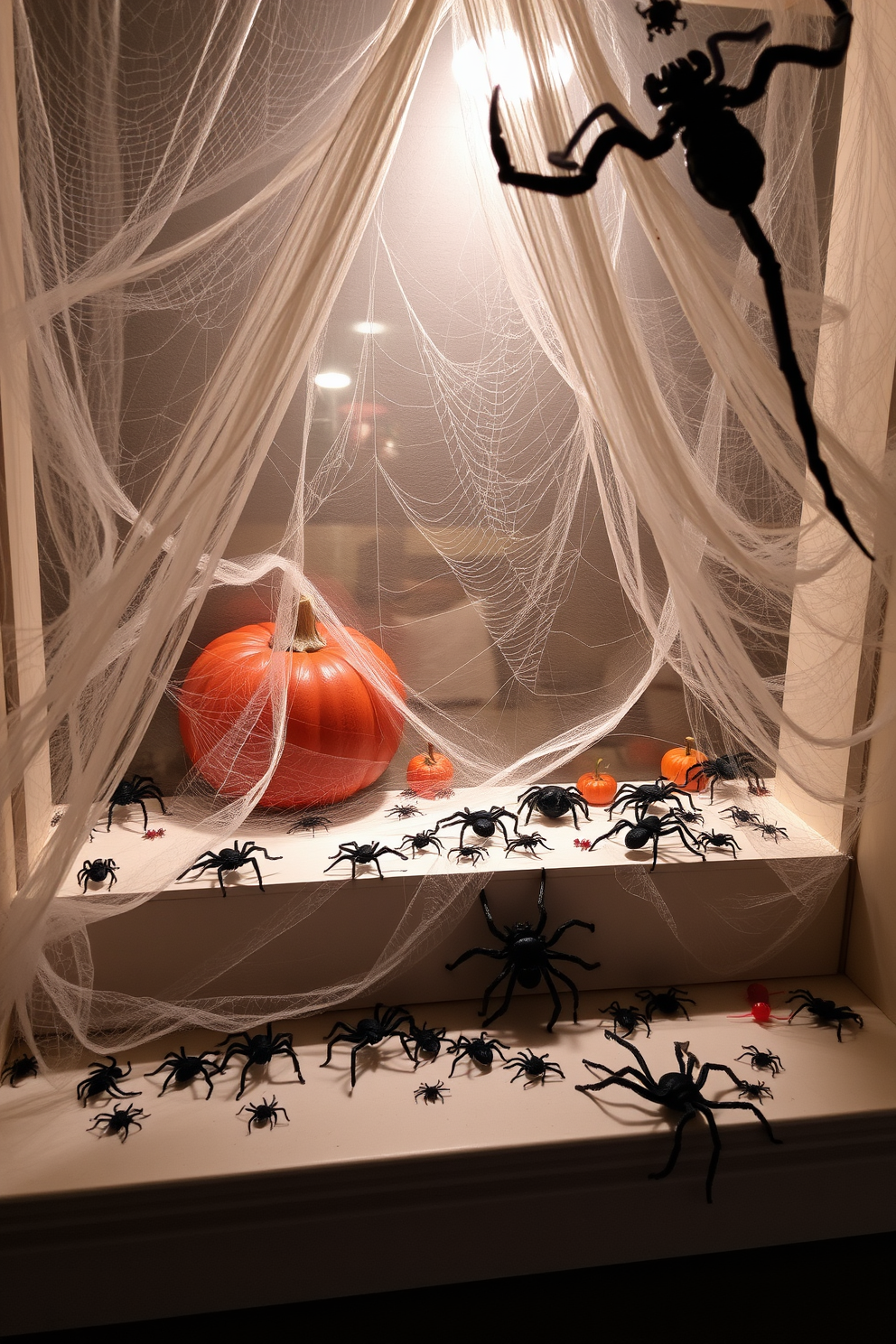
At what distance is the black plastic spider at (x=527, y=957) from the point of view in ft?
6.25

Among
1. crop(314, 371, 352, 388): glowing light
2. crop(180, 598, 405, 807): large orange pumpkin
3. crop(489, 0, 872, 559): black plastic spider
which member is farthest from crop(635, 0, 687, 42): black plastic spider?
crop(180, 598, 405, 807): large orange pumpkin

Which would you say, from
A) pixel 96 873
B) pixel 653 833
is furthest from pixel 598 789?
pixel 96 873

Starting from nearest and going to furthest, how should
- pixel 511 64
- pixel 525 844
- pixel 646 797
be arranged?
pixel 511 64 → pixel 525 844 → pixel 646 797

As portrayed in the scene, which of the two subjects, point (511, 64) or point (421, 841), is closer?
point (511, 64)

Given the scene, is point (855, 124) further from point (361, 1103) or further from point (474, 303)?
point (361, 1103)

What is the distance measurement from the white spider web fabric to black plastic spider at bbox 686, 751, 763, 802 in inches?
2.2

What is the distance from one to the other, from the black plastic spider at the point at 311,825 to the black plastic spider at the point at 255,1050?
0.44 m

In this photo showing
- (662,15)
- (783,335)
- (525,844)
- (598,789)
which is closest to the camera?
(783,335)

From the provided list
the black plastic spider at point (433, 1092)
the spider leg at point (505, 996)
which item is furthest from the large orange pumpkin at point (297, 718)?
the black plastic spider at point (433, 1092)

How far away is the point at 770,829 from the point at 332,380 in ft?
4.54

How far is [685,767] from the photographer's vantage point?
2.32m

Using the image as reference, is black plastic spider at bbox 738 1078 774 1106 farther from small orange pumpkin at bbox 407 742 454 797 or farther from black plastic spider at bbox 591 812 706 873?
small orange pumpkin at bbox 407 742 454 797

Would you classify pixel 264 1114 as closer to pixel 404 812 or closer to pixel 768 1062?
pixel 404 812

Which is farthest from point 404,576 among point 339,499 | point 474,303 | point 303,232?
point 303,232
